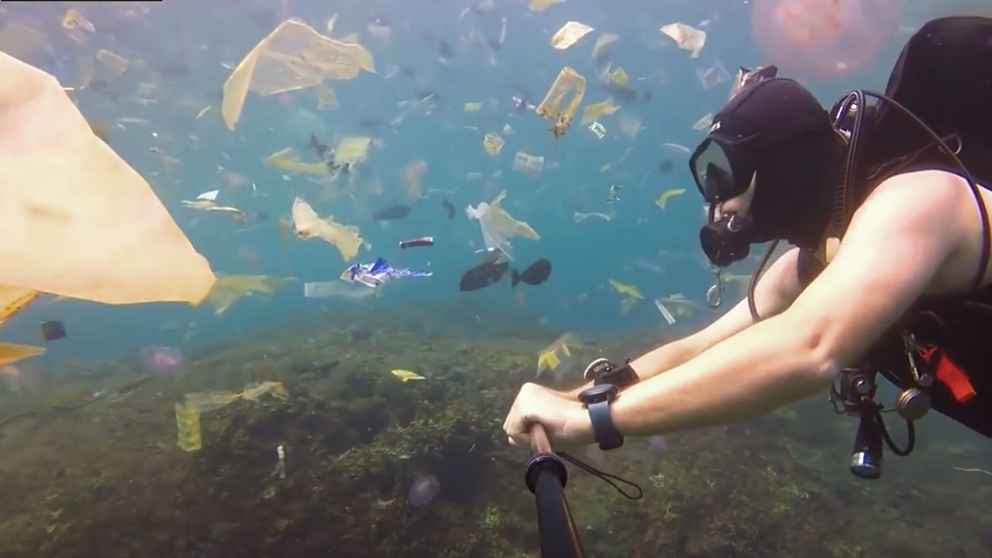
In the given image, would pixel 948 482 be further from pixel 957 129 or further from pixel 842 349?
pixel 842 349

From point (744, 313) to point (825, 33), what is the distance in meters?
21.1

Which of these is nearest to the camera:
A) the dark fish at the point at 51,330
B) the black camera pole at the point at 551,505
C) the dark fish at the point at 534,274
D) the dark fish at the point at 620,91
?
the black camera pole at the point at 551,505

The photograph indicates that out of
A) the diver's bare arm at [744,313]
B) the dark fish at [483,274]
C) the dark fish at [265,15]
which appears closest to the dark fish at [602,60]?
the dark fish at [483,274]

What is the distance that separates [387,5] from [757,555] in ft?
101

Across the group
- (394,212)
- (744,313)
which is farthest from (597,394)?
(394,212)

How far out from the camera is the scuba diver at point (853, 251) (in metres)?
1.65

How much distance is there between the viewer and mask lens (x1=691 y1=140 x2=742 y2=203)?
229 centimetres

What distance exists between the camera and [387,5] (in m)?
30.7

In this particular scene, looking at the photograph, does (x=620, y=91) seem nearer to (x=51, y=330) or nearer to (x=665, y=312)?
(x=665, y=312)

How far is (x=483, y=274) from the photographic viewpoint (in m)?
8.67

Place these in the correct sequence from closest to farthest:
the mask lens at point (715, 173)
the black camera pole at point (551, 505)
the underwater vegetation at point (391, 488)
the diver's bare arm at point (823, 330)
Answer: the black camera pole at point (551, 505)
the diver's bare arm at point (823, 330)
the mask lens at point (715, 173)
the underwater vegetation at point (391, 488)

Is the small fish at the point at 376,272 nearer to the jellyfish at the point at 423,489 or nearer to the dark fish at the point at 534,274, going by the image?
the jellyfish at the point at 423,489

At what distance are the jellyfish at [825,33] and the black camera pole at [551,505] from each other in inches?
722

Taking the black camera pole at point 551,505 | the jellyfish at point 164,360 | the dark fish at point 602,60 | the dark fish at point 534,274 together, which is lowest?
the jellyfish at point 164,360
